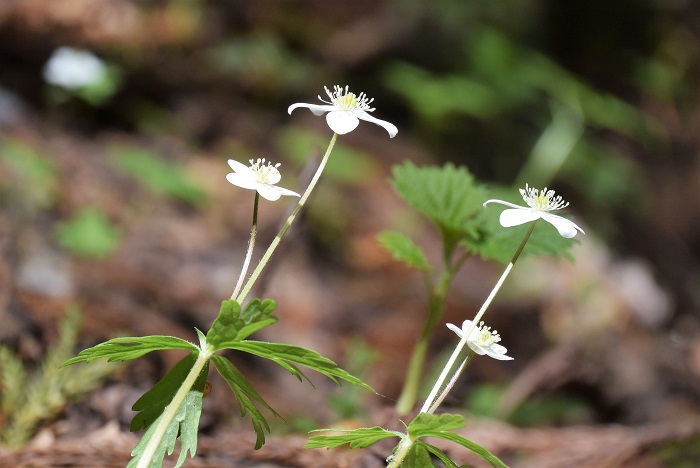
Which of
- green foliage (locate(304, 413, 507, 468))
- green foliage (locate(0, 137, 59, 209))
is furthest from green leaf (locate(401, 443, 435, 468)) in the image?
green foliage (locate(0, 137, 59, 209))

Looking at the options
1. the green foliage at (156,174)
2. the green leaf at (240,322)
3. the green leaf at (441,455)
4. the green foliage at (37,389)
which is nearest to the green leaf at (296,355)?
the green leaf at (240,322)

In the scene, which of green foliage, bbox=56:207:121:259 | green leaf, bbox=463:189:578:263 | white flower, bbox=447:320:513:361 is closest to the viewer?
white flower, bbox=447:320:513:361

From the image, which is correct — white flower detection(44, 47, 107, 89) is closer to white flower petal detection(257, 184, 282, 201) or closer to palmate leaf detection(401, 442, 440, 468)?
white flower petal detection(257, 184, 282, 201)

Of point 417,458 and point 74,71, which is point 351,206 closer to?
point 74,71

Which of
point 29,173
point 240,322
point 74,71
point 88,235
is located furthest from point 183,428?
point 74,71

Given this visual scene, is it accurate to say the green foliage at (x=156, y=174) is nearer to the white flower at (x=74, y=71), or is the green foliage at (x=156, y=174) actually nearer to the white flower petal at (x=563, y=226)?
the white flower at (x=74, y=71)

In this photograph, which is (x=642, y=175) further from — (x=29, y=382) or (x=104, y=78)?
(x=29, y=382)
